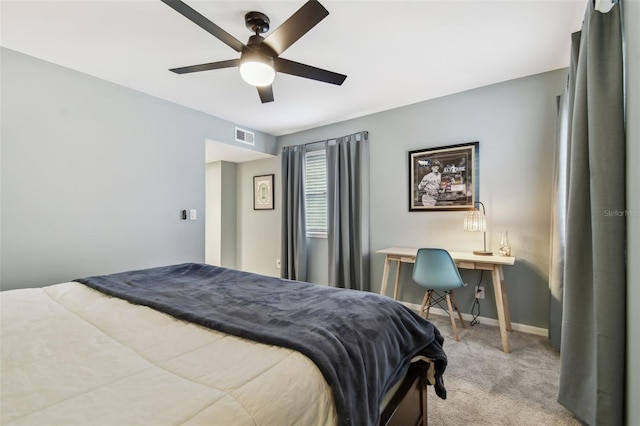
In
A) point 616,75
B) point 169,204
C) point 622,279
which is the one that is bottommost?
point 622,279

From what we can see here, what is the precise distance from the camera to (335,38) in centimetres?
207

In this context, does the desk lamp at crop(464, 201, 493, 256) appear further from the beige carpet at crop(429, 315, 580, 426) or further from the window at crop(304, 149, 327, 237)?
the window at crop(304, 149, 327, 237)

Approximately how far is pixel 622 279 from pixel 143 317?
207cm

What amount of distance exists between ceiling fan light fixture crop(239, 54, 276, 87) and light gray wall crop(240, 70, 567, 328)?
2004mm

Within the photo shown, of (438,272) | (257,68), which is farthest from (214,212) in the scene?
(438,272)

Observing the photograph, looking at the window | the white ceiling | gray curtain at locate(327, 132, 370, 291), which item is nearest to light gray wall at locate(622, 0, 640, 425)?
the white ceiling

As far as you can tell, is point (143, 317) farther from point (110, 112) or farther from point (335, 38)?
point (110, 112)

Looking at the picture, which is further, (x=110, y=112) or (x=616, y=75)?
(x=110, y=112)

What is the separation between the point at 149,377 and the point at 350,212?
3.07m

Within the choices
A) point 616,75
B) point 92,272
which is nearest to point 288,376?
point 616,75

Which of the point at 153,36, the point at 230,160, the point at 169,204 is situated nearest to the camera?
the point at 153,36

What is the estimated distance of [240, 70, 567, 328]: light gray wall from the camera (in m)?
2.60

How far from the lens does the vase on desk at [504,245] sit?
105 inches

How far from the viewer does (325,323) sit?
3.61 feet
